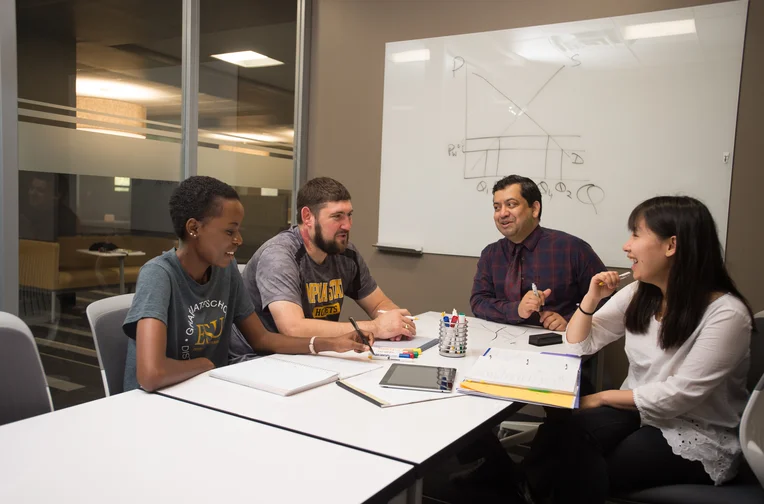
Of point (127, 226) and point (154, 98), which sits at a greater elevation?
point (154, 98)

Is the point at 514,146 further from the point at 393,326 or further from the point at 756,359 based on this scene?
the point at 756,359

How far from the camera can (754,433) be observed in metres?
1.53

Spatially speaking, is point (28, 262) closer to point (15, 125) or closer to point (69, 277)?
point (69, 277)

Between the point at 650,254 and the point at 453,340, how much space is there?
2.28 ft

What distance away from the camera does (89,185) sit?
3252mm

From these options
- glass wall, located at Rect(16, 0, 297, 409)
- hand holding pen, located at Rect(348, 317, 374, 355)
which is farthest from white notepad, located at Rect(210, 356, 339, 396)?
glass wall, located at Rect(16, 0, 297, 409)

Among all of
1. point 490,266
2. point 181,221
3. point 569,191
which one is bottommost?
point 490,266

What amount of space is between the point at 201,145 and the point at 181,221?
2.22 meters

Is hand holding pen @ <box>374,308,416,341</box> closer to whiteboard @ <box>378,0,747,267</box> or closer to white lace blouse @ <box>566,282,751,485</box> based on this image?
Result: white lace blouse @ <box>566,282,751,485</box>

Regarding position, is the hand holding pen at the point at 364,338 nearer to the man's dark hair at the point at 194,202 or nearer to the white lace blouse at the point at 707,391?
the man's dark hair at the point at 194,202

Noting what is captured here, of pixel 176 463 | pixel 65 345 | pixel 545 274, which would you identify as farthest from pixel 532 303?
pixel 65 345

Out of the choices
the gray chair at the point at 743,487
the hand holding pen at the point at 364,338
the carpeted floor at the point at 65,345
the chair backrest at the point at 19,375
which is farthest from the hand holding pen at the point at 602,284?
the carpeted floor at the point at 65,345

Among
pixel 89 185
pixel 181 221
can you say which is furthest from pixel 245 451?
pixel 89 185

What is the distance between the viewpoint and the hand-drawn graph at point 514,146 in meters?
3.53
